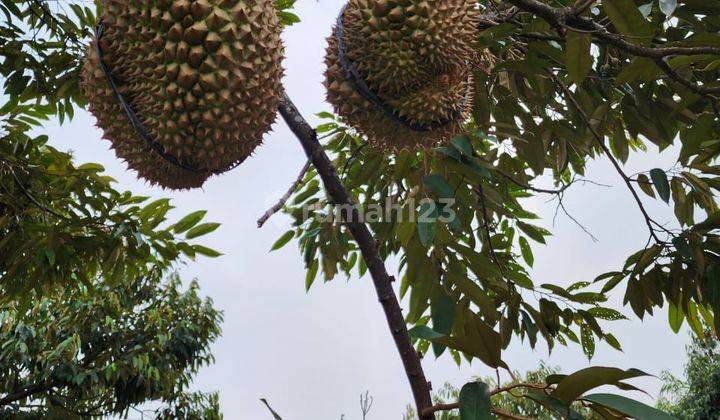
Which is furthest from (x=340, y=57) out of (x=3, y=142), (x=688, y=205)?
(x=3, y=142)

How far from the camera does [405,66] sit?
1266 millimetres

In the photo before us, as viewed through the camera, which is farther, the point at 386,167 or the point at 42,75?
the point at 42,75

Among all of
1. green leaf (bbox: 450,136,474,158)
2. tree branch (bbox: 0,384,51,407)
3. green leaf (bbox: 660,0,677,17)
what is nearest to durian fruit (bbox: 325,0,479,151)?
green leaf (bbox: 450,136,474,158)

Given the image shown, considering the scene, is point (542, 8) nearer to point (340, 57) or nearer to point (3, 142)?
point (340, 57)

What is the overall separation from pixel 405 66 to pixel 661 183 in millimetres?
816

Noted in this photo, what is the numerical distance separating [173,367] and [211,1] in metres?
8.98

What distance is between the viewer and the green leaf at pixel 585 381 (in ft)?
2.39

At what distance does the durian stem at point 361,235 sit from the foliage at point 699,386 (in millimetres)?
12662

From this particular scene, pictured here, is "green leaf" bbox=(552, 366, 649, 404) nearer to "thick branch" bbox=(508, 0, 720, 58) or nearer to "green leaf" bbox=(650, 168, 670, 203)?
"thick branch" bbox=(508, 0, 720, 58)

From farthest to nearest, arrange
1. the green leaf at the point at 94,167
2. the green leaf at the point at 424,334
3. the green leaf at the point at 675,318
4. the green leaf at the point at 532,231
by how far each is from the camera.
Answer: the green leaf at the point at 532,231 < the green leaf at the point at 94,167 < the green leaf at the point at 675,318 < the green leaf at the point at 424,334

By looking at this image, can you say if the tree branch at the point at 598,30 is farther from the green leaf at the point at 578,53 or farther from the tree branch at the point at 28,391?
the tree branch at the point at 28,391

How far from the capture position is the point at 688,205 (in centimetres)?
213

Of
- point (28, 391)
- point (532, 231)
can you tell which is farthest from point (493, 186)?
point (28, 391)

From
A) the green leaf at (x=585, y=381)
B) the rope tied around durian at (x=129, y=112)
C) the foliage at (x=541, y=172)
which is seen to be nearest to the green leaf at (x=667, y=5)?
the foliage at (x=541, y=172)
